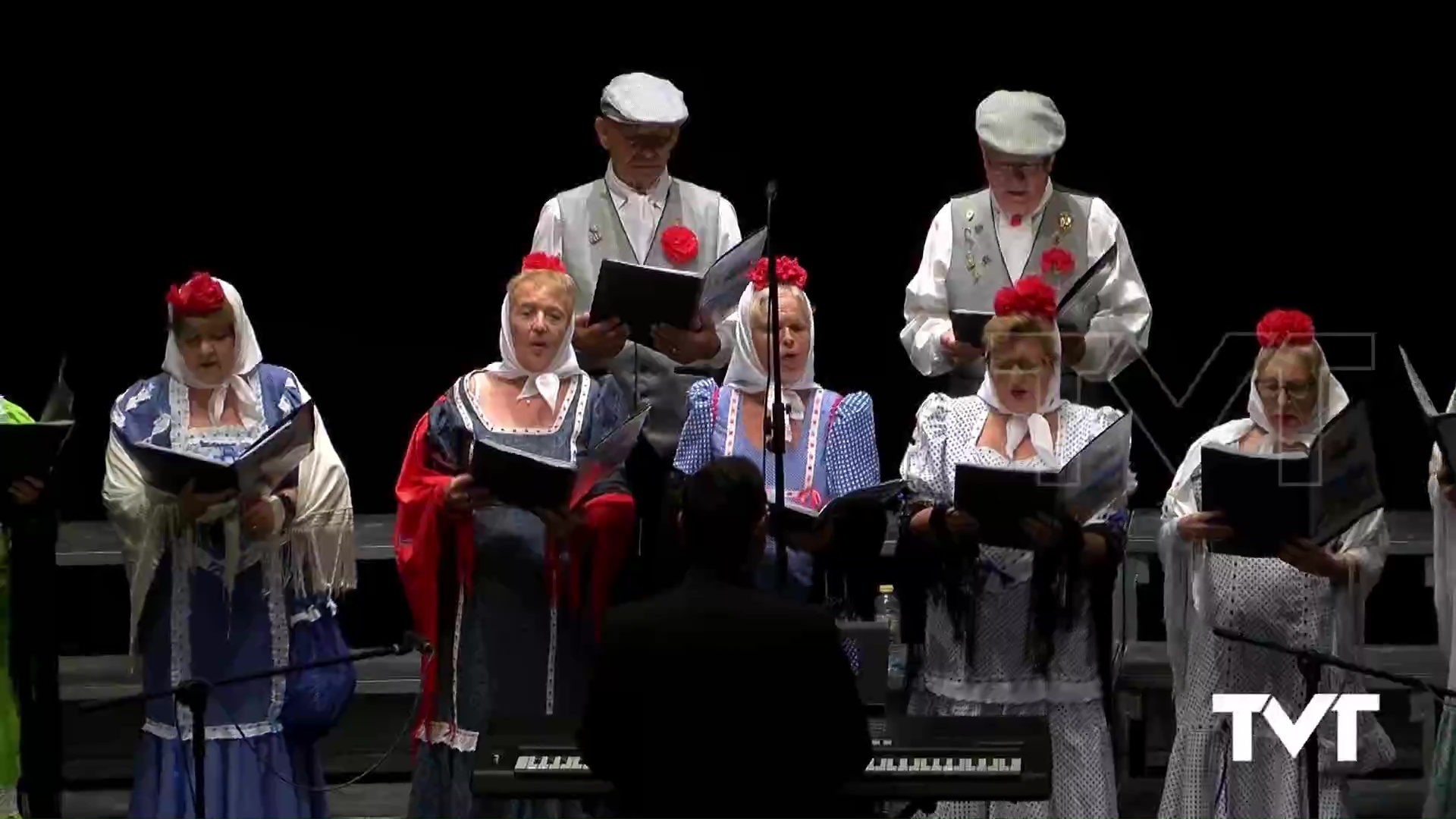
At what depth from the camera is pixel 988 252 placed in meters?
6.65

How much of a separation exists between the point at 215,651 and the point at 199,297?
81cm

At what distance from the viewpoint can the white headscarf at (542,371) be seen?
616 cm

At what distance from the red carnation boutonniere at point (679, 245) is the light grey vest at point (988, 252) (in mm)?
661

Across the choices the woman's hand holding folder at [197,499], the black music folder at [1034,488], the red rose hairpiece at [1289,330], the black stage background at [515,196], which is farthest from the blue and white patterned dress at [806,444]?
the black stage background at [515,196]

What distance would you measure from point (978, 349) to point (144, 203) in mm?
2691

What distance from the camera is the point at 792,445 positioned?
20.4ft

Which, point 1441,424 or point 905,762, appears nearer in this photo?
point 905,762

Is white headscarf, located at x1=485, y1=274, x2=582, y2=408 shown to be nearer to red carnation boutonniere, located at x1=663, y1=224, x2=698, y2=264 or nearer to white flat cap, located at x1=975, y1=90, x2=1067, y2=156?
red carnation boutonniere, located at x1=663, y1=224, x2=698, y2=264

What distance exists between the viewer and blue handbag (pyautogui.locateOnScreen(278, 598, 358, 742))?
19.7 feet

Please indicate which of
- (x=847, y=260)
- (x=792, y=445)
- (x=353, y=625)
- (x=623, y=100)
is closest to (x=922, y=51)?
(x=847, y=260)

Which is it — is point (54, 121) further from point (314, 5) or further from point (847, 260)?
point (847, 260)

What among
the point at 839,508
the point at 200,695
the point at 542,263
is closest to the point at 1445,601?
the point at 839,508

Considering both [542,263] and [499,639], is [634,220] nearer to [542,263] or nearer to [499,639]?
[542,263]

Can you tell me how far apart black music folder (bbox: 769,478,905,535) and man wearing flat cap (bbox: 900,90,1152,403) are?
664 millimetres
